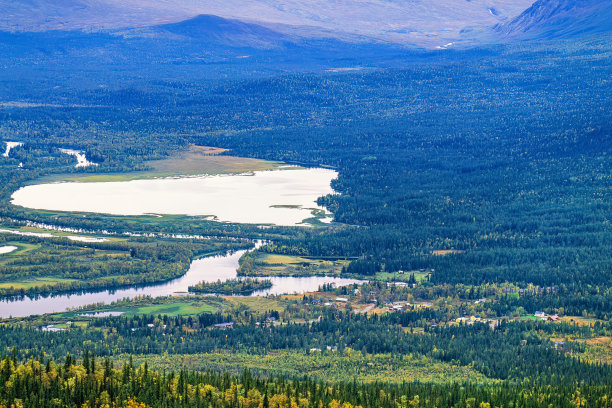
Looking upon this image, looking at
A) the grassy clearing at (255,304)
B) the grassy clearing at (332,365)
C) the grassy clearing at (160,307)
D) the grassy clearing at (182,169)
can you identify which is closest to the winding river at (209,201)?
the grassy clearing at (255,304)

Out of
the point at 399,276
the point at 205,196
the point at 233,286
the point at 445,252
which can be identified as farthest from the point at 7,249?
the point at 445,252

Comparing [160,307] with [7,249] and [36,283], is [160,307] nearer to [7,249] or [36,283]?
[36,283]

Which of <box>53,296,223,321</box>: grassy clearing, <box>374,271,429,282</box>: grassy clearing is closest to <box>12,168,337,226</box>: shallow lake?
<box>374,271,429,282</box>: grassy clearing

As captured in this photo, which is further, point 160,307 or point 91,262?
point 91,262

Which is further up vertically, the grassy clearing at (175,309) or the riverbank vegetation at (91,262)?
the riverbank vegetation at (91,262)

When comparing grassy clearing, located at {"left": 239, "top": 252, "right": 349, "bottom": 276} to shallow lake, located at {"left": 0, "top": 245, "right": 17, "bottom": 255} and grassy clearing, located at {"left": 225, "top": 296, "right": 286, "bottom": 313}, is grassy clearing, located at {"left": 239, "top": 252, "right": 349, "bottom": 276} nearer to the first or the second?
grassy clearing, located at {"left": 225, "top": 296, "right": 286, "bottom": 313}

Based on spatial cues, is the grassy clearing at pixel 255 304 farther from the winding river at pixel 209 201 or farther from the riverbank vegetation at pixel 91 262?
the riverbank vegetation at pixel 91 262

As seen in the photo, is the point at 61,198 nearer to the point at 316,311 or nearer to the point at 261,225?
the point at 261,225
